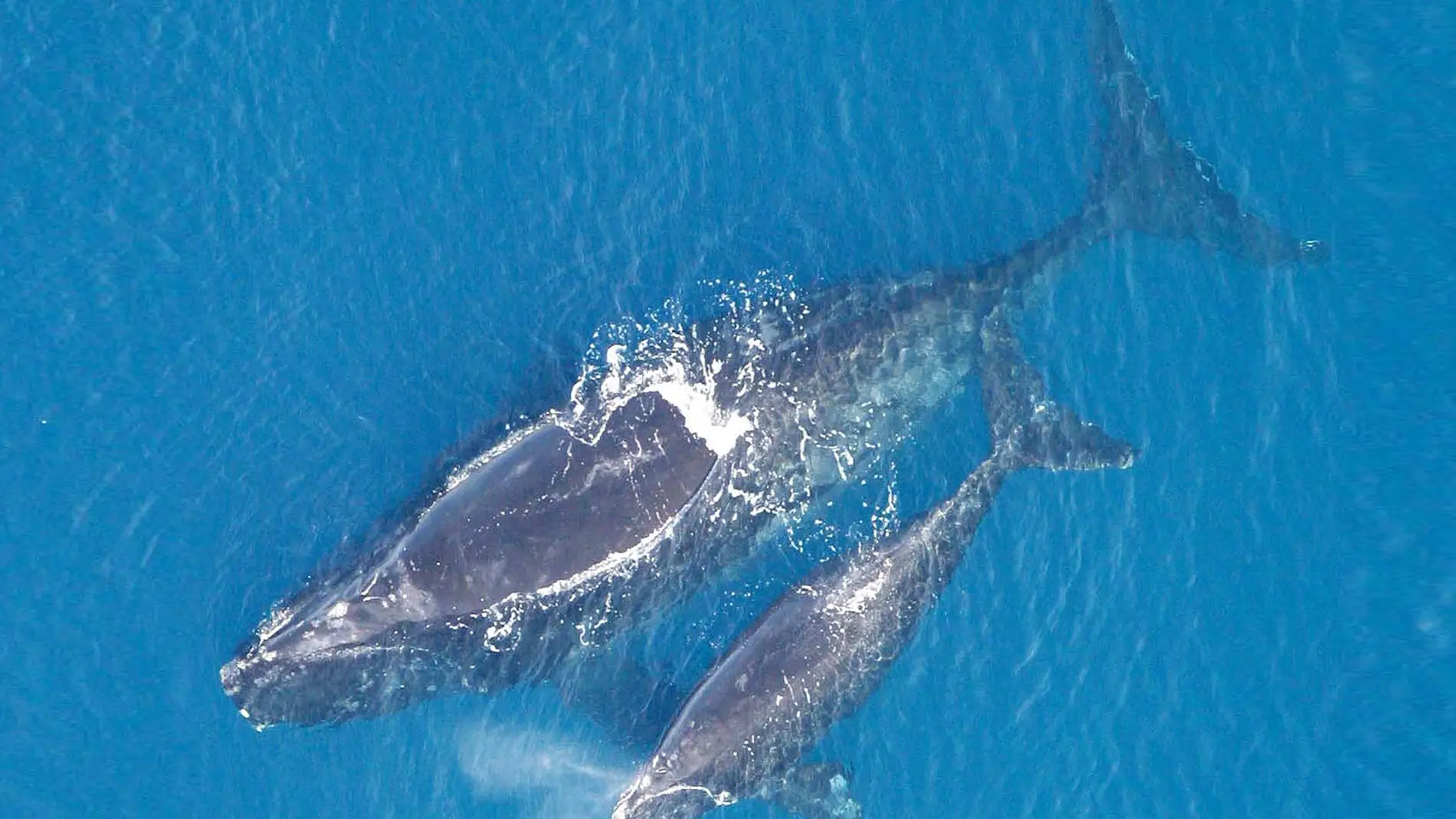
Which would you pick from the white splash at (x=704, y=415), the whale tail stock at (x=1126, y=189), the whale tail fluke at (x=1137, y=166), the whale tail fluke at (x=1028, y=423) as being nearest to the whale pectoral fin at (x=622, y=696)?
the white splash at (x=704, y=415)

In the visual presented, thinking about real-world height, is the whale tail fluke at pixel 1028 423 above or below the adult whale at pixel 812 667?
above

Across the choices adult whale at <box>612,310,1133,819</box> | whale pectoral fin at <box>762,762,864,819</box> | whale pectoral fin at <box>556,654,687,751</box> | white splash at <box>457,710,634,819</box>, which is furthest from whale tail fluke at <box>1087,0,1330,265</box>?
white splash at <box>457,710,634,819</box>

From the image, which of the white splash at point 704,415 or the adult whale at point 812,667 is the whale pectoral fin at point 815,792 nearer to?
the adult whale at point 812,667

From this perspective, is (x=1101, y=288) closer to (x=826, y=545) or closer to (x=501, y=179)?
(x=826, y=545)

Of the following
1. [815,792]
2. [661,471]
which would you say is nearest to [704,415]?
[661,471]

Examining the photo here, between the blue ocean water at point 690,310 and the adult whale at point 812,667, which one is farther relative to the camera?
the blue ocean water at point 690,310

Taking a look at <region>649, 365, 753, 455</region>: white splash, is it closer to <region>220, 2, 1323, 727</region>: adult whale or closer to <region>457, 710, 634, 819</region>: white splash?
<region>220, 2, 1323, 727</region>: adult whale

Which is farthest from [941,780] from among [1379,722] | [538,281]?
[538,281]
